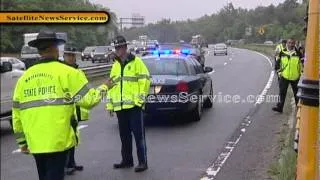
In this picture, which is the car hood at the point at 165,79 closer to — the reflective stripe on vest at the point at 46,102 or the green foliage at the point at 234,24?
the reflective stripe on vest at the point at 46,102

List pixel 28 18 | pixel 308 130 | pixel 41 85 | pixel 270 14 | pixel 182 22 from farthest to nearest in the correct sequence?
pixel 182 22
pixel 270 14
pixel 28 18
pixel 41 85
pixel 308 130

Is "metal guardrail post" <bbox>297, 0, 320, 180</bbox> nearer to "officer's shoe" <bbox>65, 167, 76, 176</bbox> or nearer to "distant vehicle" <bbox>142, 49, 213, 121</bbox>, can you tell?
"officer's shoe" <bbox>65, 167, 76, 176</bbox>

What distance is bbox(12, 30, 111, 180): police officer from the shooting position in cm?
479

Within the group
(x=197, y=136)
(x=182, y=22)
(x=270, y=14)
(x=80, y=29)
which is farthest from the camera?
(x=182, y=22)

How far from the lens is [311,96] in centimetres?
375

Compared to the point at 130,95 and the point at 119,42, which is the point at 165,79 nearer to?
the point at 130,95

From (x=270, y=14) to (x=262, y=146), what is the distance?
117368 mm

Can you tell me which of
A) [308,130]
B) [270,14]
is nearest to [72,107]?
[308,130]

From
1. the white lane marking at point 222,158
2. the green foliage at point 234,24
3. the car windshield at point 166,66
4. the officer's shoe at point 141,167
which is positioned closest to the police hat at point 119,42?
the officer's shoe at point 141,167

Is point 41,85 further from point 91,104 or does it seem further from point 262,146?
point 262,146

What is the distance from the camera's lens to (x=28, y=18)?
22047 millimetres

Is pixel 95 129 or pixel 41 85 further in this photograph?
pixel 95 129

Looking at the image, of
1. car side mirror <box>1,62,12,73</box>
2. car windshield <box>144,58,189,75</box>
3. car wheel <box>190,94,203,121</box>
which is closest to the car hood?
car windshield <box>144,58,189,75</box>

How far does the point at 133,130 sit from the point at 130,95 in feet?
1.59
